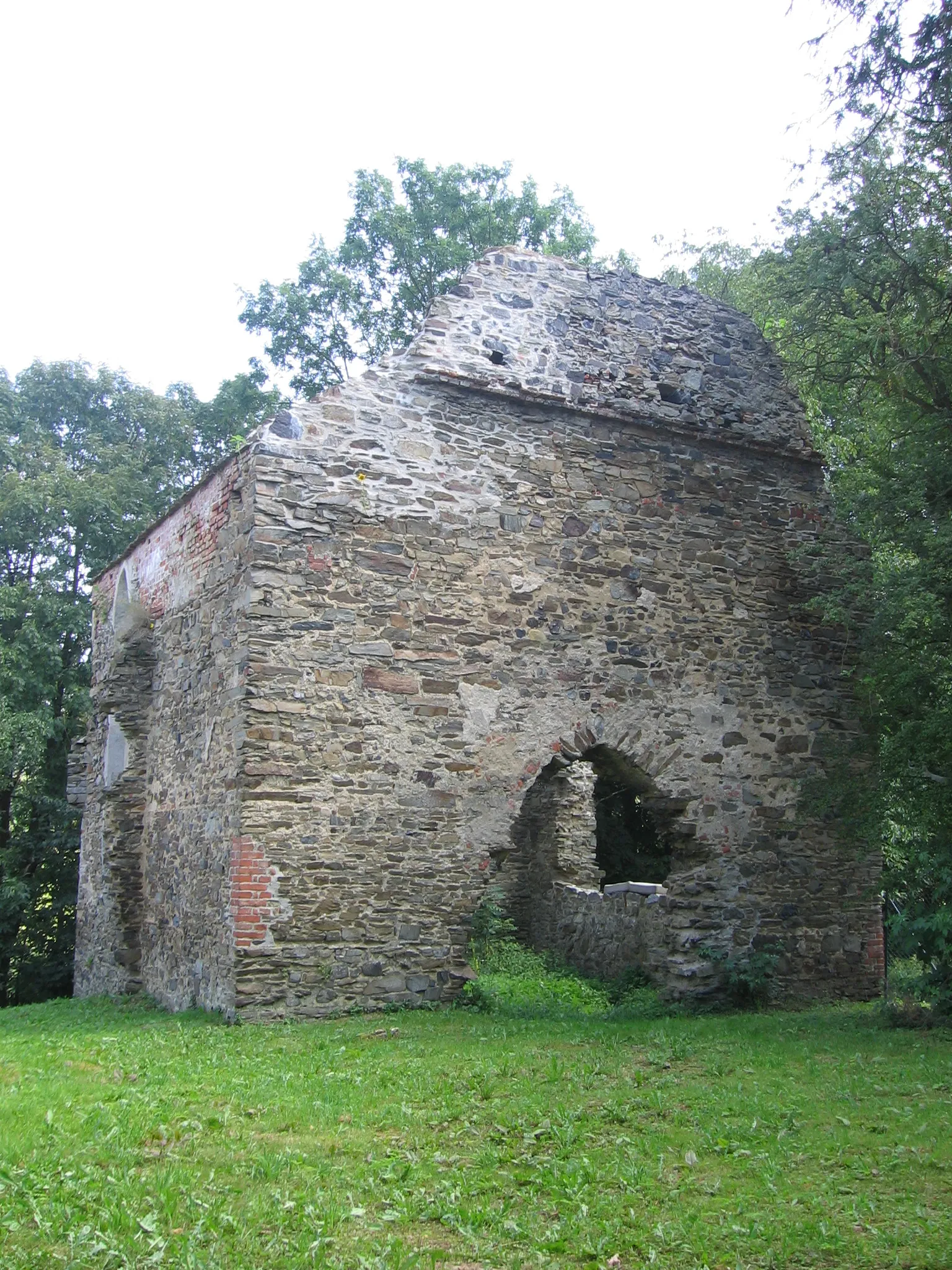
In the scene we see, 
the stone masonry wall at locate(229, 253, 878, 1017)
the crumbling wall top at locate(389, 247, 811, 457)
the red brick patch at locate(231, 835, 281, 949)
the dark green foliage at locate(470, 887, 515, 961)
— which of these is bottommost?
the dark green foliage at locate(470, 887, 515, 961)

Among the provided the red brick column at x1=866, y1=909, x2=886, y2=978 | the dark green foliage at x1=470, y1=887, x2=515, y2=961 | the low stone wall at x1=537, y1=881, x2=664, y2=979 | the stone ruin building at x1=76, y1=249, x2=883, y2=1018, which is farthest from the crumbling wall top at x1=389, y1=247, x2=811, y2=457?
the red brick column at x1=866, y1=909, x2=886, y2=978

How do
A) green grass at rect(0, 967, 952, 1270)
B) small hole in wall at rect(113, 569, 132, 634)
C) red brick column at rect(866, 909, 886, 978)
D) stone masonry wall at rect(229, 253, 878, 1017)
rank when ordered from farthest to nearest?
1. small hole in wall at rect(113, 569, 132, 634)
2. red brick column at rect(866, 909, 886, 978)
3. stone masonry wall at rect(229, 253, 878, 1017)
4. green grass at rect(0, 967, 952, 1270)

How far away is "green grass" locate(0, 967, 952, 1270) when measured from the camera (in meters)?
4.06

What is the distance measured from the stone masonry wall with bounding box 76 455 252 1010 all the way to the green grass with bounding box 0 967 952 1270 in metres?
2.08

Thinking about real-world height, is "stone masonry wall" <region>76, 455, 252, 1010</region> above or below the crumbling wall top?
below

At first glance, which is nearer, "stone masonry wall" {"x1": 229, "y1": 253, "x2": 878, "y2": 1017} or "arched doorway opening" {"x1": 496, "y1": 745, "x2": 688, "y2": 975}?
"stone masonry wall" {"x1": 229, "y1": 253, "x2": 878, "y2": 1017}

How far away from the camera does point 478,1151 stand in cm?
521

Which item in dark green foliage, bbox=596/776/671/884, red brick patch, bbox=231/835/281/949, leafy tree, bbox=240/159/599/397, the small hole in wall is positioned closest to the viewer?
red brick patch, bbox=231/835/281/949

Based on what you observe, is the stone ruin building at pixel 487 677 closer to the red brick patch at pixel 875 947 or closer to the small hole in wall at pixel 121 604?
the red brick patch at pixel 875 947

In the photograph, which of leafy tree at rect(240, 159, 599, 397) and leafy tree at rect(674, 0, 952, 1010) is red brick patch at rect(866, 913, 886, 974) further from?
leafy tree at rect(240, 159, 599, 397)

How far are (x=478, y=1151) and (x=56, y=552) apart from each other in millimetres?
19773

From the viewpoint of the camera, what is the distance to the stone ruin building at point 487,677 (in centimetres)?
987

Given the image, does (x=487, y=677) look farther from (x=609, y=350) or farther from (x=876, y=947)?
(x=876, y=947)

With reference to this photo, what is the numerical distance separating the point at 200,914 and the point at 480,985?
2.67m
